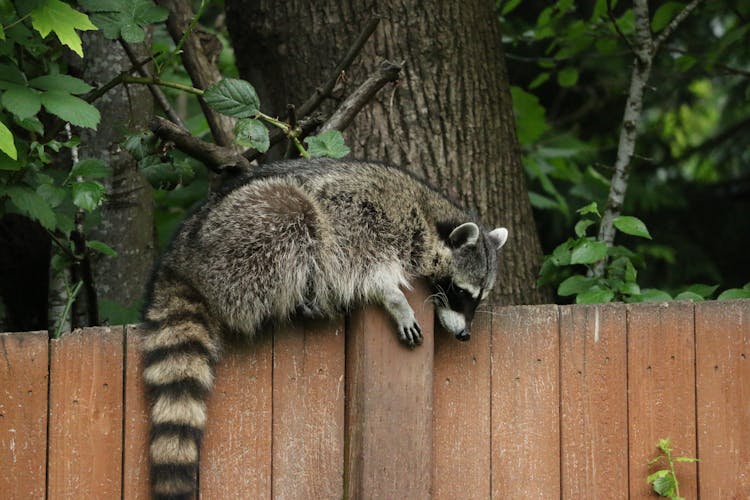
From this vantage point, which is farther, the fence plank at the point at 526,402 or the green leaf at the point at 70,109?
the fence plank at the point at 526,402

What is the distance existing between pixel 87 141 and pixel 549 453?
2842 millimetres

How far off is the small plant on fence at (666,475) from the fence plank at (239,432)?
1376mm

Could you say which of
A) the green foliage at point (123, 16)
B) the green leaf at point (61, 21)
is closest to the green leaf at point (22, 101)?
the green leaf at point (61, 21)

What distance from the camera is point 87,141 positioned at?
5305 mm

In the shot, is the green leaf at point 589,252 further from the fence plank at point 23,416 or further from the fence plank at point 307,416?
the fence plank at point 23,416

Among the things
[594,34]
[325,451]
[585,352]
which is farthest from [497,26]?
[325,451]

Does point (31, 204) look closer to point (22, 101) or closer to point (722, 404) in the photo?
point (22, 101)

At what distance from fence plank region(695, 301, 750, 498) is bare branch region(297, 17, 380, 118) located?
1749 millimetres

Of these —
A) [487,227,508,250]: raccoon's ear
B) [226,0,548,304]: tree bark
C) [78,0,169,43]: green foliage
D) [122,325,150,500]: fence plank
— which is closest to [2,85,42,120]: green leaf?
[78,0,169,43]: green foliage

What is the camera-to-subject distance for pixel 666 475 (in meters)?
3.79

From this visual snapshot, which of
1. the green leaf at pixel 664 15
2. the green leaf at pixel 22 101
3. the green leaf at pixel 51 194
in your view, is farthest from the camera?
the green leaf at pixel 664 15

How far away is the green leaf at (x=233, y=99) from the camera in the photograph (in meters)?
4.00

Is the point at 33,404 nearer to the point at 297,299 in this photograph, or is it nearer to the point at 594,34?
the point at 297,299

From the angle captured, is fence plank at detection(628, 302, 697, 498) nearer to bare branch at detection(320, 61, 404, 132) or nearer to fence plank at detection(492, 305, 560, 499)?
fence plank at detection(492, 305, 560, 499)
